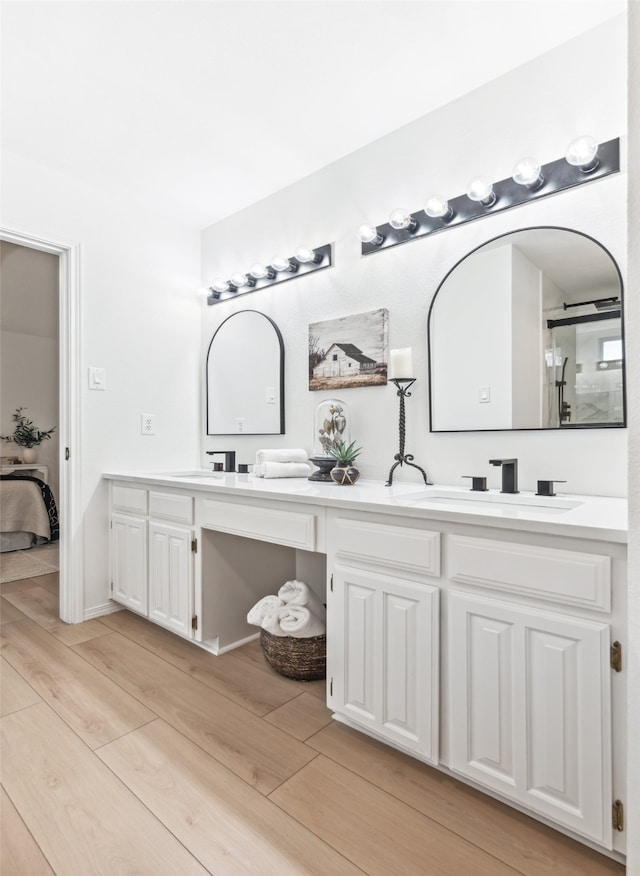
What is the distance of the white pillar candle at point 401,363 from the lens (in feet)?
6.24

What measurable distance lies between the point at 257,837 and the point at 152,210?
9.65 feet

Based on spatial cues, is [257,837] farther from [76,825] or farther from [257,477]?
[257,477]

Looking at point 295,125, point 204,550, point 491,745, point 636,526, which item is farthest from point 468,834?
point 295,125

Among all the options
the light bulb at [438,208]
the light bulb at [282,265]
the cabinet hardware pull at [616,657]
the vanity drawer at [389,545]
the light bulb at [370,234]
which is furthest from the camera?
the light bulb at [282,265]

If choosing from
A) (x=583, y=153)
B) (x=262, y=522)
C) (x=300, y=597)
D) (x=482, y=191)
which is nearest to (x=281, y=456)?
(x=262, y=522)

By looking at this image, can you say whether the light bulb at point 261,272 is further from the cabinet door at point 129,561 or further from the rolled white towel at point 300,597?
the rolled white towel at point 300,597

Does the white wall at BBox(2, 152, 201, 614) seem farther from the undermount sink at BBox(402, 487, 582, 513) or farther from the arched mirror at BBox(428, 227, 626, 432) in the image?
the undermount sink at BBox(402, 487, 582, 513)

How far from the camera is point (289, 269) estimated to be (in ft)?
8.09

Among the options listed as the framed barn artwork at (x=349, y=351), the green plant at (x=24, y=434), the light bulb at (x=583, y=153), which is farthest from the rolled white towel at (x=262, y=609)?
the green plant at (x=24, y=434)

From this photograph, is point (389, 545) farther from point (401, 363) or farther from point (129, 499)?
point (129, 499)

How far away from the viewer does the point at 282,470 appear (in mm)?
2139

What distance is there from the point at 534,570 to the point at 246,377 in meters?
1.96

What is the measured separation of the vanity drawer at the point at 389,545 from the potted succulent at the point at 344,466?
1.40 ft

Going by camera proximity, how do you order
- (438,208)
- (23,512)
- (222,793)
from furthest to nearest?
(23,512) < (438,208) < (222,793)
